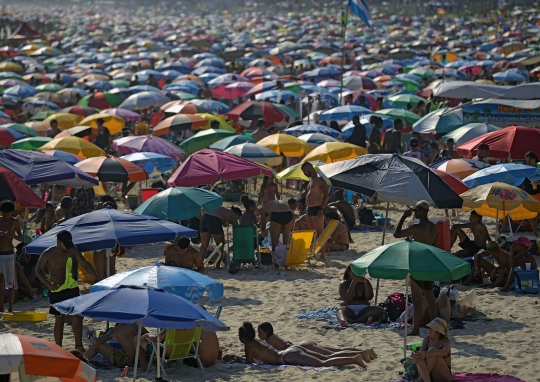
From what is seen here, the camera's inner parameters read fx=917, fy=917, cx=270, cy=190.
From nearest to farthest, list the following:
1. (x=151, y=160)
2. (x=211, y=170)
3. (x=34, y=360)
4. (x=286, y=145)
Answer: (x=34, y=360) < (x=211, y=170) < (x=151, y=160) < (x=286, y=145)

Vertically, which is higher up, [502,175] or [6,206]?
[6,206]

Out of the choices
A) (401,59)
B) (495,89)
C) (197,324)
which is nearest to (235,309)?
(197,324)

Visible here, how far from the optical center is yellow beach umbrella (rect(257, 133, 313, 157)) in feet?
49.0

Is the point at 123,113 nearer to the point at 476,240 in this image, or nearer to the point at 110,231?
the point at 476,240

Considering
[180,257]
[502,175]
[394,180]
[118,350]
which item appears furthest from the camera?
[502,175]

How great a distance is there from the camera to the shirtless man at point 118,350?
7.30 m

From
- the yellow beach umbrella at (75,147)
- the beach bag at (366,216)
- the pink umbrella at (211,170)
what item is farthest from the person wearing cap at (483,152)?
the yellow beach umbrella at (75,147)

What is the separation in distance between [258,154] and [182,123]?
498cm

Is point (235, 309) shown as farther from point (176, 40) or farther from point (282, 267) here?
point (176, 40)

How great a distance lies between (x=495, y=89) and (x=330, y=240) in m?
7.15

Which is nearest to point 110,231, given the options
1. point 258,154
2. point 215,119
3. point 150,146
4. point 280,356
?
point 280,356

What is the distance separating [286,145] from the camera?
14977mm

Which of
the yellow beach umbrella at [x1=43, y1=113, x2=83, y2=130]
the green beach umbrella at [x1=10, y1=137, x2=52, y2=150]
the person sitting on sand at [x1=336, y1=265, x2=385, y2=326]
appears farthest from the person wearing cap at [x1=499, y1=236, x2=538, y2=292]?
the yellow beach umbrella at [x1=43, y1=113, x2=83, y2=130]

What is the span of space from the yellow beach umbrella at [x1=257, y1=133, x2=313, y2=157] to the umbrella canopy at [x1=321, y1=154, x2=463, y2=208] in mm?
4362
